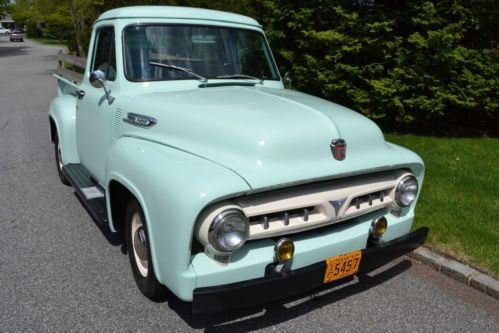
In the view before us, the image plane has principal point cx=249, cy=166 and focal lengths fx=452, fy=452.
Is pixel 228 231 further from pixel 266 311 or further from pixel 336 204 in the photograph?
pixel 266 311

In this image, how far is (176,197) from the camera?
7.56 ft

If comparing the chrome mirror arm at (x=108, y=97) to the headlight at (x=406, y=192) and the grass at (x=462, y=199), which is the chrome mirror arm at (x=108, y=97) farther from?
the grass at (x=462, y=199)

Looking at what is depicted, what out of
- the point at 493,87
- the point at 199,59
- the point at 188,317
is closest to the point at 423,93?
the point at 493,87

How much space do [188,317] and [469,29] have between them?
23.3ft

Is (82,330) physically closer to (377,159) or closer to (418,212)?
(377,159)

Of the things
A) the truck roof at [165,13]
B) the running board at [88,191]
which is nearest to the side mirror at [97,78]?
the truck roof at [165,13]

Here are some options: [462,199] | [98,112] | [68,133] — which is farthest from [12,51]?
[462,199]

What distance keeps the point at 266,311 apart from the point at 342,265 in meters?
0.68

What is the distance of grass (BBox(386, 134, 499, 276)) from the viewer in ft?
12.7

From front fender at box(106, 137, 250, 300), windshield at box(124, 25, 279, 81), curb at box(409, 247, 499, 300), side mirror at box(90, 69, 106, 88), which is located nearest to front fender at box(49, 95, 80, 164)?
side mirror at box(90, 69, 106, 88)

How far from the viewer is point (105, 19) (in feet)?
13.1

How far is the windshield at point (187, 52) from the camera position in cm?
358

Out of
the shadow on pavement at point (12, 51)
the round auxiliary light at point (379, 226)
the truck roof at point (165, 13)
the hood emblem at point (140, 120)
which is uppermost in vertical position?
the truck roof at point (165, 13)

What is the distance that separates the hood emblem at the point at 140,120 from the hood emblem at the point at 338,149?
1.24 meters
